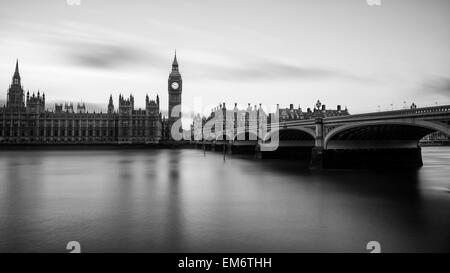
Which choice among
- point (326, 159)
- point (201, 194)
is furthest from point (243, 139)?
point (201, 194)

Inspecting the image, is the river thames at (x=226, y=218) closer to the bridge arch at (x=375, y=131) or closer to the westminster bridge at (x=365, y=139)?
the bridge arch at (x=375, y=131)

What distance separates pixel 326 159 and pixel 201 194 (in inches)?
795

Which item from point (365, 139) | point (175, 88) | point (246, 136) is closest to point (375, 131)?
point (365, 139)

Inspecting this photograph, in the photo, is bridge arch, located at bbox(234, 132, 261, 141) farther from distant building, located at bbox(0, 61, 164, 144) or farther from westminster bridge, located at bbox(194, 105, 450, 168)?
distant building, located at bbox(0, 61, 164, 144)

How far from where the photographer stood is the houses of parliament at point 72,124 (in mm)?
120250

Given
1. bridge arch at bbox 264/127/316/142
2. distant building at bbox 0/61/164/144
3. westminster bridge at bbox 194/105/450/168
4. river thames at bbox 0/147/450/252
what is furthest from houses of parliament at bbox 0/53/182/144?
river thames at bbox 0/147/450/252

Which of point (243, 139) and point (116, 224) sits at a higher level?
point (243, 139)

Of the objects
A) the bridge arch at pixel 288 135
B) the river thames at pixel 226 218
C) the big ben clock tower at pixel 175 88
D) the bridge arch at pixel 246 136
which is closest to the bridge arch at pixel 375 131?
the river thames at pixel 226 218

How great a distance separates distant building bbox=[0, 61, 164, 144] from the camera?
395 ft
